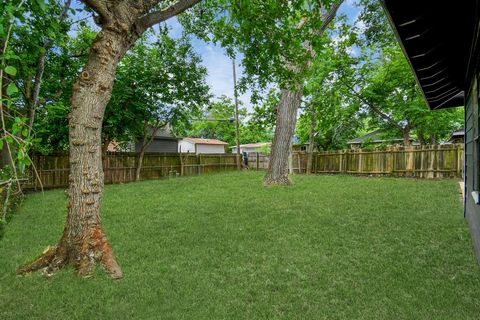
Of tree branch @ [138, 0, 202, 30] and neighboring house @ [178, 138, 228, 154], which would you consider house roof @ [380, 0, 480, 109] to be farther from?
neighboring house @ [178, 138, 228, 154]

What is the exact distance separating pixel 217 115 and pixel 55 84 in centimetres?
2436

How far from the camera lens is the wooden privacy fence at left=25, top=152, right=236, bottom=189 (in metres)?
10.2

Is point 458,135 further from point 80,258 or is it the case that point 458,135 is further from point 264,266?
point 80,258

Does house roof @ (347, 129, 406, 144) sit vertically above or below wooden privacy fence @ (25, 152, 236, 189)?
above

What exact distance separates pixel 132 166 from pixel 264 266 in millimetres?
10818

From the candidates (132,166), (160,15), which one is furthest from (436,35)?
(132,166)

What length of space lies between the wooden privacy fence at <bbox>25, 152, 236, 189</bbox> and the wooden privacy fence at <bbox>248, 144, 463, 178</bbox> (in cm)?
526

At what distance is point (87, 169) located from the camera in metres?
2.78

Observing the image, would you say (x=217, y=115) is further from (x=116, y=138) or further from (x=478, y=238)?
(x=478, y=238)

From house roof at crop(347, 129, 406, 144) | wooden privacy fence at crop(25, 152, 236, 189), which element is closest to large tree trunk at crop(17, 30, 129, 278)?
wooden privacy fence at crop(25, 152, 236, 189)

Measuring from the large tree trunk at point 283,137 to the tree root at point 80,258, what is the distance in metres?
6.36

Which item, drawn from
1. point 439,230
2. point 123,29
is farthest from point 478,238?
point 123,29

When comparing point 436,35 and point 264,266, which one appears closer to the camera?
point 436,35

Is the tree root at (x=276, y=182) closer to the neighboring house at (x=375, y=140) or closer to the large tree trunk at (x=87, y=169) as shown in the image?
the large tree trunk at (x=87, y=169)
